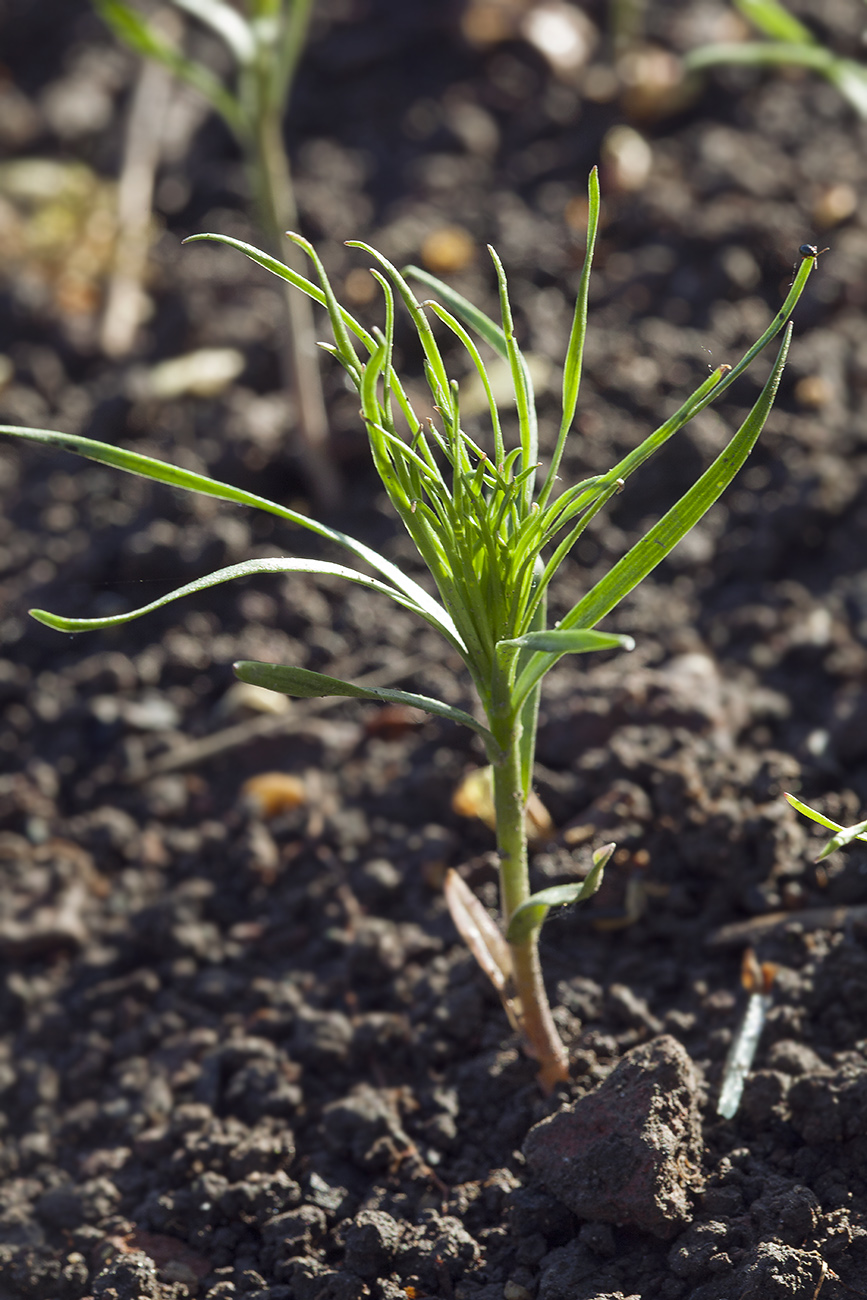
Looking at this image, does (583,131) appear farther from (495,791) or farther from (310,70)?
(495,791)

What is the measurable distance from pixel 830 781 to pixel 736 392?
1.19m

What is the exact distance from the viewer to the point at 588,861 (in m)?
1.81

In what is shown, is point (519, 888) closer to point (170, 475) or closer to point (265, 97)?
point (170, 475)

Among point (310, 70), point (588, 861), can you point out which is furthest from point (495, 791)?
point (310, 70)

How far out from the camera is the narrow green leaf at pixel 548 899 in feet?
4.03

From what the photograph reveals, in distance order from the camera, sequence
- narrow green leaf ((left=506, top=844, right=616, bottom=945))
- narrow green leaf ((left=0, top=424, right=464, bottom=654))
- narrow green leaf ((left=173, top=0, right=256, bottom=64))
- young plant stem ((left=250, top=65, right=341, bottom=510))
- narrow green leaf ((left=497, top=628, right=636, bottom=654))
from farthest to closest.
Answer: young plant stem ((left=250, top=65, right=341, bottom=510)), narrow green leaf ((left=173, top=0, right=256, bottom=64)), narrow green leaf ((left=506, top=844, right=616, bottom=945)), narrow green leaf ((left=0, top=424, right=464, bottom=654)), narrow green leaf ((left=497, top=628, right=636, bottom=654))

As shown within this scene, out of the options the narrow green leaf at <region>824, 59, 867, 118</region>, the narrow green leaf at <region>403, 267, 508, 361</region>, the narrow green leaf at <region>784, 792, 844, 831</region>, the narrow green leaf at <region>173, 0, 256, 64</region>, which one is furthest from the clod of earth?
the narrow green leaf at <region>173, 0, 256, 64</region>

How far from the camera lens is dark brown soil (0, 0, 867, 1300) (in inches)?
56.7

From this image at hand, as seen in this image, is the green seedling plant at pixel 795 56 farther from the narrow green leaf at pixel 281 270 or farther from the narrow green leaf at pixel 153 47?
the narrow green leaf at pixel 281 270

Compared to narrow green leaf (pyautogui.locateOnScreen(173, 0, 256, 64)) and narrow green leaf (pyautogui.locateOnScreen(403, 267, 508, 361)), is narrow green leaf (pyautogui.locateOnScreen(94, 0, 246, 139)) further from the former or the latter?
narrow green leaf (pyautogui.locateOnScreen(403, 267, 508, 361))

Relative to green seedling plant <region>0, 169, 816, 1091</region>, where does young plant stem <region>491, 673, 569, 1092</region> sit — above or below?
below

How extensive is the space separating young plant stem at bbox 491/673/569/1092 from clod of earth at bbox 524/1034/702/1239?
10 centimetres

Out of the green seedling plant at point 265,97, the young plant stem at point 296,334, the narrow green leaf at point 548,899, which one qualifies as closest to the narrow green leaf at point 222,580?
the narrow green leaf at point 548,899

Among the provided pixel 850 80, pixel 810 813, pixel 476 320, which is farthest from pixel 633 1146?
pixel 850 80
